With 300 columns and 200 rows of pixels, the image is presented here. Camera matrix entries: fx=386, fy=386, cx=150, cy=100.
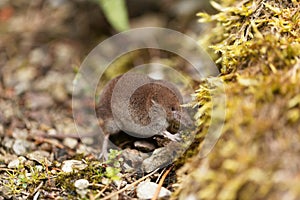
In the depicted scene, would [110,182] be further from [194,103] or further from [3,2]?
[3,2]

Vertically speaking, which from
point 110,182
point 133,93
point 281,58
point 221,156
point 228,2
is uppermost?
point 228,2

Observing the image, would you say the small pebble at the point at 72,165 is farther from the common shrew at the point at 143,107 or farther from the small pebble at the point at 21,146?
the small pebble at the point at 21,146

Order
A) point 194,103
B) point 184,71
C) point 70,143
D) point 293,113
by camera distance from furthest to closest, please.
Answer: point 184,71 → point 70,143 → point 194,103 → point 293,113

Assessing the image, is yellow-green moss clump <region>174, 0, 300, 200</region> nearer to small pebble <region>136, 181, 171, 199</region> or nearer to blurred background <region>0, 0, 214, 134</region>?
small pebble <region>136, 181, 171, 199</region>

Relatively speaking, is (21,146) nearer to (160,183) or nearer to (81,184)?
(81,184)

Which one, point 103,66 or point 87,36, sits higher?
point 87,36

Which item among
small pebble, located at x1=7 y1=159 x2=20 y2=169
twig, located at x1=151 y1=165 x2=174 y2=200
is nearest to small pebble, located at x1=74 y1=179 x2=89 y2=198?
twig, located at x1=151 y1=165 x2=174 y2=200

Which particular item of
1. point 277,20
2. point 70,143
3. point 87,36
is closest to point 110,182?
point 70,143
